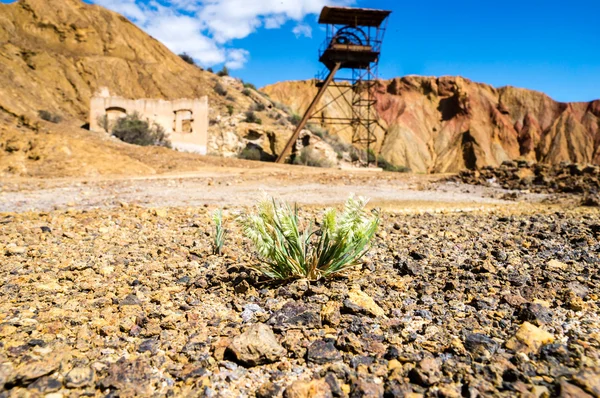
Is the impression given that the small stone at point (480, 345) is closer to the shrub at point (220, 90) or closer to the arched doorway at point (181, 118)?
the arched doorway at point (181, 118)

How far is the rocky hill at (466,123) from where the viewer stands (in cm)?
5866

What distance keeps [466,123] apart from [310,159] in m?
48.0

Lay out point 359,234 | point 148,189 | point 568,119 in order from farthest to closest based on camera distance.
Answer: point 568,119, point 148,189, point 359,234

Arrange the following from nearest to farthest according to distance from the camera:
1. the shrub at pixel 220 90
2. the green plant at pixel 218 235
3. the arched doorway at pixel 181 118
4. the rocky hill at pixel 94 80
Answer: the green plant at pixel 218 235, the rocky hill at pixel 94 80, the arched doorway at pixel 181 118, the shrub at pixel 220 90

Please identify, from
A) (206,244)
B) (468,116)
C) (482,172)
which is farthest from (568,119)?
(206,244)

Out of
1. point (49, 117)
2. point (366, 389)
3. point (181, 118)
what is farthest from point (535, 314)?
point (49, 117)

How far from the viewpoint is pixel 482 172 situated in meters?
13.5

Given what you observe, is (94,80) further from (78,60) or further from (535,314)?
(535,314)

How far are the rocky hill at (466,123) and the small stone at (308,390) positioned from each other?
55.8 meters

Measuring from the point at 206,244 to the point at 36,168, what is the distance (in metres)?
10.2

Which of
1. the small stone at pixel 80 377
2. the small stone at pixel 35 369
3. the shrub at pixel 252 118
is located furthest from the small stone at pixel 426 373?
the shrub at pixel 252 118

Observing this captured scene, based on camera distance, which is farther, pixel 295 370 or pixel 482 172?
pixel 482 172

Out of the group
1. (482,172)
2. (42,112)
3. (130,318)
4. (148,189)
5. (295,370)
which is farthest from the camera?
(42,112)

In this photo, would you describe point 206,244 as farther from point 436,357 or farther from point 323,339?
point 436,357
